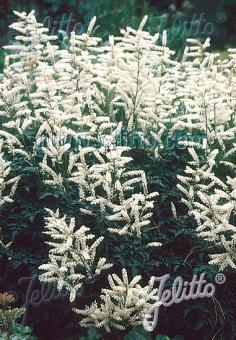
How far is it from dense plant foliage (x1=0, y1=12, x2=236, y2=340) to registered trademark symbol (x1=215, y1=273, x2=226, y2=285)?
5 cm

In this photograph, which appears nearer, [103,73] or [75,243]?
[75,243]

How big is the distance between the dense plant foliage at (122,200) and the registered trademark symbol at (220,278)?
0.17 ft

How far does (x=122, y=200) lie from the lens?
365cm

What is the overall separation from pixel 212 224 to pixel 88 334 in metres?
1.05

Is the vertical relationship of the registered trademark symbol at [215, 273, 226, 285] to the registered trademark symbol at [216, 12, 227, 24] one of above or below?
below

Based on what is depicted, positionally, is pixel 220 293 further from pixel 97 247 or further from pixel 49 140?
pixel 49 140

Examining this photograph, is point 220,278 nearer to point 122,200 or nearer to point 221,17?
point 122,200

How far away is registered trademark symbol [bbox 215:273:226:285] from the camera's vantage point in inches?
147

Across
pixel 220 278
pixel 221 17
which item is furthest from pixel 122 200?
pixel 221 17

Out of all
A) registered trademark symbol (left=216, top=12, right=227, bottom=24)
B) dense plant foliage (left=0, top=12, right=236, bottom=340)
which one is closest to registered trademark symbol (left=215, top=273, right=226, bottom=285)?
dense plant foliage (left=0, top=12, right=236, bottom=340)

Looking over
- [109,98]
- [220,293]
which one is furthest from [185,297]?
[109,98]

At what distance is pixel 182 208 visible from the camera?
A: 417cm

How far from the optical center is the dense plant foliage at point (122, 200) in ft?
11.7

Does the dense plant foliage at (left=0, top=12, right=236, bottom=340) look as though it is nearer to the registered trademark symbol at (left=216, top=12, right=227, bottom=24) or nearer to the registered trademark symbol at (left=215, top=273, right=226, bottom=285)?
the registered trademark symbol at (left=215, top=273, right=226, bottom=285)
